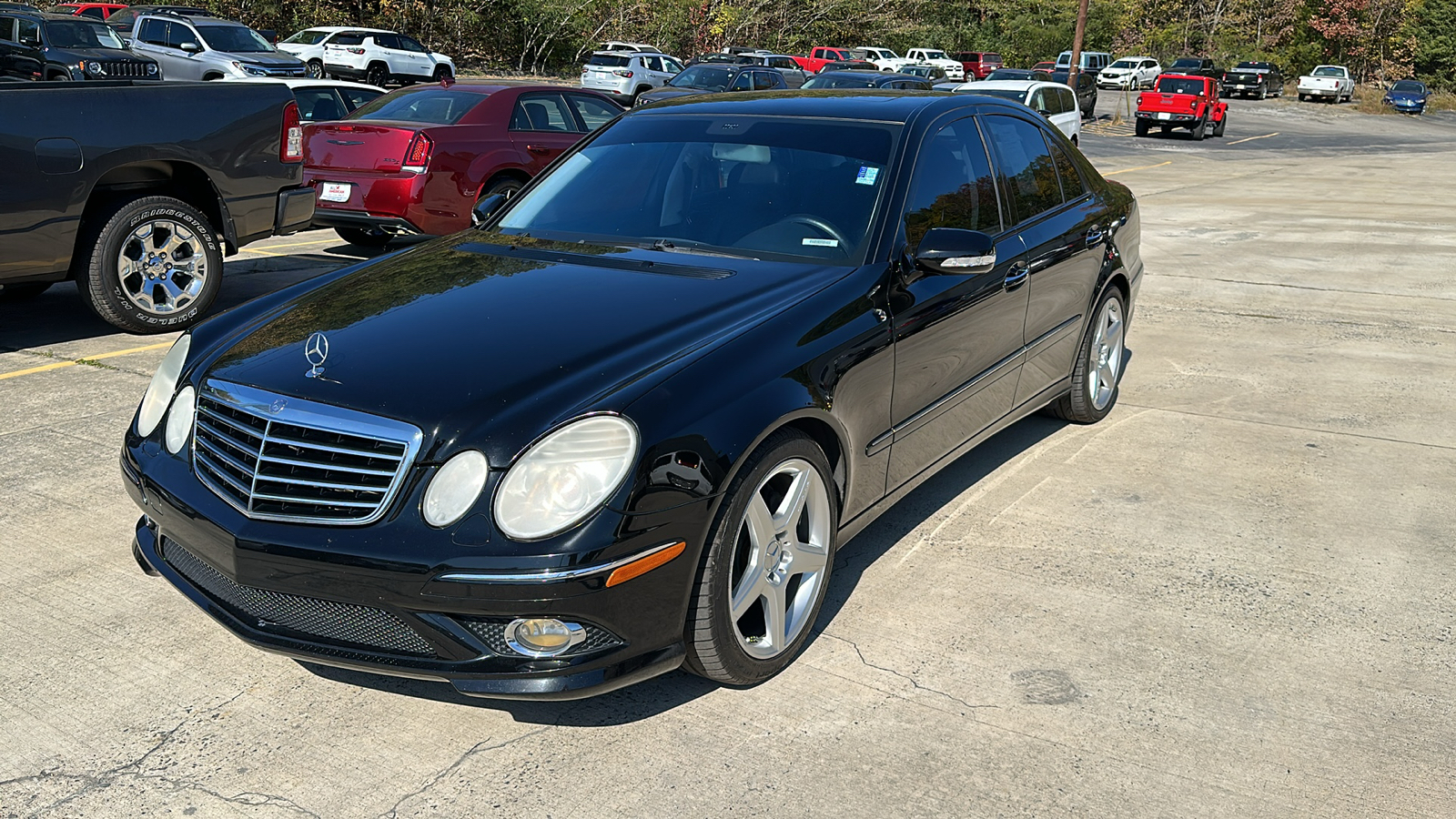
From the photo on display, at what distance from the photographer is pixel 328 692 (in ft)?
11.1

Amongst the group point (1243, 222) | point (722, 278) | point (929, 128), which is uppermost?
point (929, 128)

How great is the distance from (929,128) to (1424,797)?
2.65m

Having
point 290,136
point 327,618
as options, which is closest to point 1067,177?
point 327,618

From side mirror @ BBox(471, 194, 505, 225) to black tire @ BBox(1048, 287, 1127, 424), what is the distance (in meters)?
2.71

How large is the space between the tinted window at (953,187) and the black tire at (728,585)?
3.81 feet

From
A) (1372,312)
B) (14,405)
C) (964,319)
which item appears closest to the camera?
(964,319)

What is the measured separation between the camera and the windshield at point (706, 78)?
2711cm

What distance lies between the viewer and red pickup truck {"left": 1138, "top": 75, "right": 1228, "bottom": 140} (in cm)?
3331

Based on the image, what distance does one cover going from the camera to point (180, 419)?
346 centimetres

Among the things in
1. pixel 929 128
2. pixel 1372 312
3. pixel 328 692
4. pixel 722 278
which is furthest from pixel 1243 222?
pixel 328 692

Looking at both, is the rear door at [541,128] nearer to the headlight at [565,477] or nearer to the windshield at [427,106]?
the windshield at [427,106]

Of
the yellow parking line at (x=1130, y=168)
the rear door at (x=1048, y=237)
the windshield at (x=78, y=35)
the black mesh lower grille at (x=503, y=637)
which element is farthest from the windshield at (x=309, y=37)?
the black mesh lower grille at (x=503, y=637)

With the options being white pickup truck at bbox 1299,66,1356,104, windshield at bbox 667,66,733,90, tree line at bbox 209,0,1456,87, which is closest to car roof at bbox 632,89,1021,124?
windshield at bbox 667,66,733,90

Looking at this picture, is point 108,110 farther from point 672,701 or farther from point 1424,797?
point 1424,797
